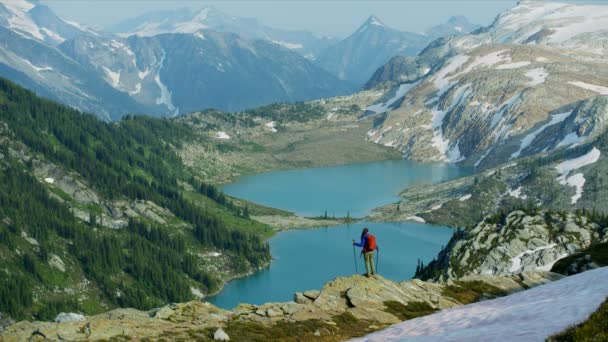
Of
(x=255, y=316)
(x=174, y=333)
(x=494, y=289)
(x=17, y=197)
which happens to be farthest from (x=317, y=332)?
(x=17, y=197)

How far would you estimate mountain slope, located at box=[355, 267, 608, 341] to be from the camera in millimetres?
32594

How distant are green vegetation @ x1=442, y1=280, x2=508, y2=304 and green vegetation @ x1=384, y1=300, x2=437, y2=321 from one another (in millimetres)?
3798

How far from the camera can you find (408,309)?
161ft

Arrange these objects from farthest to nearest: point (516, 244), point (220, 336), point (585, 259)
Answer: point (516, 244) → point (585, 259) → point (220, 336)

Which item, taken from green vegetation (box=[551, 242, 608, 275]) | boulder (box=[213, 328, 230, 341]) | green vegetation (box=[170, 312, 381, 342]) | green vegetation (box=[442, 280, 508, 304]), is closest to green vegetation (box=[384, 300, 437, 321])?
green vegetation (box=[170, 312, 381, 342])

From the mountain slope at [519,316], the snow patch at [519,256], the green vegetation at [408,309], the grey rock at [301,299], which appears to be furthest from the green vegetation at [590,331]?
the snow patch at [519,256]

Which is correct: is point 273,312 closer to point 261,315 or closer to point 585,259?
point 261,315

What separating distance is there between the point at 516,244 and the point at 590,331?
350 feet

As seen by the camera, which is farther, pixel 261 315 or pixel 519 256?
pixel 519 256

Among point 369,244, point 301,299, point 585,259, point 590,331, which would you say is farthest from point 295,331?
point 585,259

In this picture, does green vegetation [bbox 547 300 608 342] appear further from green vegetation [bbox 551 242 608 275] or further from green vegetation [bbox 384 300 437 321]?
green vegetation [bbox 551 242 608 275]

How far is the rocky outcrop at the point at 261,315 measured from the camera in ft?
141

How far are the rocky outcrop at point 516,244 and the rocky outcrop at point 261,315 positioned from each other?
70.1m

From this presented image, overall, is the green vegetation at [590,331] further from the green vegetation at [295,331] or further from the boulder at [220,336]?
the boulder at [220,336]
